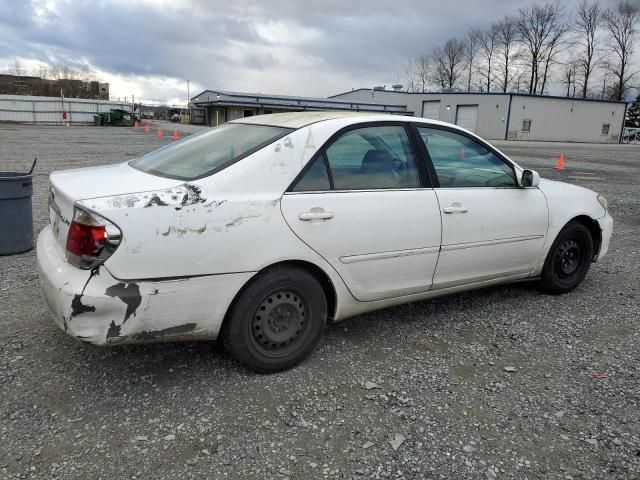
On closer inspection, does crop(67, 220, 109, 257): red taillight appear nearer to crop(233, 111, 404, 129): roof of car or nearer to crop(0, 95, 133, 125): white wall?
crop(233, 111, 404, 129): roof of car

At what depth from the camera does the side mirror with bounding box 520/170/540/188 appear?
13.4 feet

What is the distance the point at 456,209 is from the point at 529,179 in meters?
0.85

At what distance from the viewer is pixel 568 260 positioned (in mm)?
4691

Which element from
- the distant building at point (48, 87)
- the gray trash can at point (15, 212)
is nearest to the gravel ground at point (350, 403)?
the gray trash can at point (15, 212)

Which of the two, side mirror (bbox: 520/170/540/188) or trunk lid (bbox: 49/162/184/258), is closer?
trunk lid (bbox: 49/162/184/258)

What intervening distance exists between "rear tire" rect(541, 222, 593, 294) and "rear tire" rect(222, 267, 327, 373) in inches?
94.9

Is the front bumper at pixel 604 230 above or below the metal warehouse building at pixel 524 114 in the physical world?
below

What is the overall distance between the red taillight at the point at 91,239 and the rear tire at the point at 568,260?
3591 millimetres

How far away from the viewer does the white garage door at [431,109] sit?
52.1 metres

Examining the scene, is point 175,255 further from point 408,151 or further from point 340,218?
point 408,151

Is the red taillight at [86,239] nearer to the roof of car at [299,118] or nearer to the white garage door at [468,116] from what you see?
the roof of car at [299,118]

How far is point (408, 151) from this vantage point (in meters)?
3.69

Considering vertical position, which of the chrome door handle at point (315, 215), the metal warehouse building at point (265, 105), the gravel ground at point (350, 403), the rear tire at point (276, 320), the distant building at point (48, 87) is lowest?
the gravel ground at point (350, 403)

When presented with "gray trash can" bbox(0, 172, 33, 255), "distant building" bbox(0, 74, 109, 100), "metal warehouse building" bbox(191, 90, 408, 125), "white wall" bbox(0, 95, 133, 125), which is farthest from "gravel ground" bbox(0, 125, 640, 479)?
"distant building" bbox(0, 74, 109, 100)
